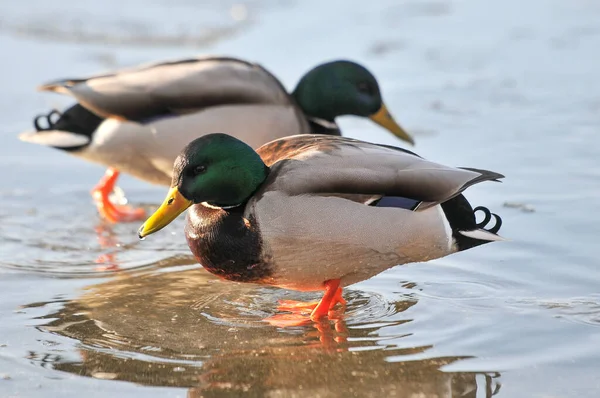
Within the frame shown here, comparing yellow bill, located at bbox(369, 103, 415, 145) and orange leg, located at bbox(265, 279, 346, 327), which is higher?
yellow bill, located at bbox(369, 103, 415, 145)

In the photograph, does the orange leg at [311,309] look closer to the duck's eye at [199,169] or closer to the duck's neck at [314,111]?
the duck's eye at [199,169]

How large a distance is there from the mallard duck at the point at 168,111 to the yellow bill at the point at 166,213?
176cm

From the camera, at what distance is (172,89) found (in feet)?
19.2

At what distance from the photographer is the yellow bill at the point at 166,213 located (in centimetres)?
406

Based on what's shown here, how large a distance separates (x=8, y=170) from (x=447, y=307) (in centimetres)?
346

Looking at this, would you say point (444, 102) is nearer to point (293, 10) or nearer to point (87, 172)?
point (87, 172)

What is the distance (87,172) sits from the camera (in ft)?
22.9

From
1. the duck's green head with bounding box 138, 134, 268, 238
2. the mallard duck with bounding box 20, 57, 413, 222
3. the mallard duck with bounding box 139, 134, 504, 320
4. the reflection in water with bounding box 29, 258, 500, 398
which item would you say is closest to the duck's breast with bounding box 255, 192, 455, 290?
the mallard duck with bounding box 139, 134, 504, 320

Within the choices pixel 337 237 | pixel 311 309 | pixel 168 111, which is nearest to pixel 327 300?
pixel 311 309

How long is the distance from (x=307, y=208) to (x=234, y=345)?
576 millimetres

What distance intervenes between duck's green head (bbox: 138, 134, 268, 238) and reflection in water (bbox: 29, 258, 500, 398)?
1.48ft

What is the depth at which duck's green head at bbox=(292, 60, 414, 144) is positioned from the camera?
6.18 metres

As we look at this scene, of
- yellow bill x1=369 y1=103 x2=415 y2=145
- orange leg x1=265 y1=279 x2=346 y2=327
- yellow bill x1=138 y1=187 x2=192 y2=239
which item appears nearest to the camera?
yellow bill x1=138 y1=187 x2=192 y2=239

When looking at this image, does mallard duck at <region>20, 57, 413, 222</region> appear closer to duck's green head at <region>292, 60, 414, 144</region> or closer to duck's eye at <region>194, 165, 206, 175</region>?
duck's green head at <region>292, 60, 414, 144</region>
